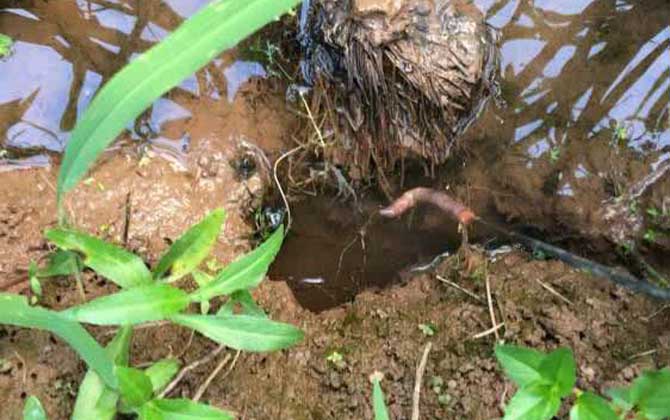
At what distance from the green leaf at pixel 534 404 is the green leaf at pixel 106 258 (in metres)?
0.83

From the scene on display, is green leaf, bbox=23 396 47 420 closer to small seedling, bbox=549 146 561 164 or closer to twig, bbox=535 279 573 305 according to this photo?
twig, bbox=535 279 573 305

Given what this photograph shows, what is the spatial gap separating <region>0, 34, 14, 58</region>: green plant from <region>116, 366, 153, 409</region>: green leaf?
4.27ft

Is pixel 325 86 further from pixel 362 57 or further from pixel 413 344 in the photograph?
pixel 413 344

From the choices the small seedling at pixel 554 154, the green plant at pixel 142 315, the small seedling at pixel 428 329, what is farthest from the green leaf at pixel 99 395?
the small seedling at pixel 554 154

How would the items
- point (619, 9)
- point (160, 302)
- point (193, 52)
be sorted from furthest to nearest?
point (619, 9) → point (160, 302) → point (193, 52)

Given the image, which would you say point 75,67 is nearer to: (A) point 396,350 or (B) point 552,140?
(A) point 396,350

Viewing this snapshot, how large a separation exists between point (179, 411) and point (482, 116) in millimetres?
1407

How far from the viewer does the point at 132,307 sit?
1356mm

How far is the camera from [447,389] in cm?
175

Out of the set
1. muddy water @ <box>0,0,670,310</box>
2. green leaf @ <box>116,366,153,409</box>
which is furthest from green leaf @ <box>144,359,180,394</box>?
muddy water @ <box>0,0,670,310</box>

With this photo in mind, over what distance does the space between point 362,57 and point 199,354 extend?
1066mm

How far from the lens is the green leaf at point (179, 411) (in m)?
1.42

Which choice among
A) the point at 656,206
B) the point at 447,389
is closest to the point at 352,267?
the point at 447,389

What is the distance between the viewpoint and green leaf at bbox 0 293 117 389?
4.26 ft
